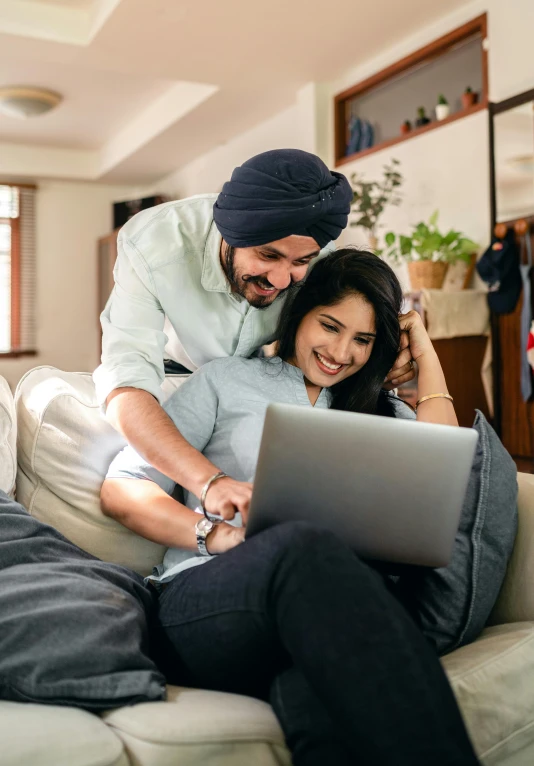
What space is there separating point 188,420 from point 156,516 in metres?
0.27

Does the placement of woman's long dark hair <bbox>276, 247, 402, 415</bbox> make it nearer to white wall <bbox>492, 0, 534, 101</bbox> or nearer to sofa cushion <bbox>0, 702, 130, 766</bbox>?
sofa cushion <bbox>0, 702, 130, 766</bbox>

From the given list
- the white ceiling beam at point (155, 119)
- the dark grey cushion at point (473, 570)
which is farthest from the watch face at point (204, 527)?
the white ceiling beam at point (155, 119)

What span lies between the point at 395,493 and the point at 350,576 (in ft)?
0.47

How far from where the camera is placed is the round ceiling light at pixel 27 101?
593 centimetres

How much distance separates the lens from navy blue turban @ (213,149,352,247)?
1.65 m

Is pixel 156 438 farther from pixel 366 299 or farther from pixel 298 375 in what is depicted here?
pixel 366 299

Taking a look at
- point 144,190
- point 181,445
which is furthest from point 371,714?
point 144,190

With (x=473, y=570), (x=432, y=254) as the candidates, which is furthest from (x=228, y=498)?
(x=432, y=254)

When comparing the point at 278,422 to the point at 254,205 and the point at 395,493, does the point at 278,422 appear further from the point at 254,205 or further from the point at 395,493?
the point at 254,205

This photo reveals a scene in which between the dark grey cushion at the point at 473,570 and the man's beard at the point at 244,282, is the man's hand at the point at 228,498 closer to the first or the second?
the dark grey cushion at the point at 473,570

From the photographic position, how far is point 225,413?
5.57ft

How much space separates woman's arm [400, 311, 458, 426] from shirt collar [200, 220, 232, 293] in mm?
457

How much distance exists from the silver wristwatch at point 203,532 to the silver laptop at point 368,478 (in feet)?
0.79

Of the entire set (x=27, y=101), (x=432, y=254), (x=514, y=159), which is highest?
(x=27, y=101)
